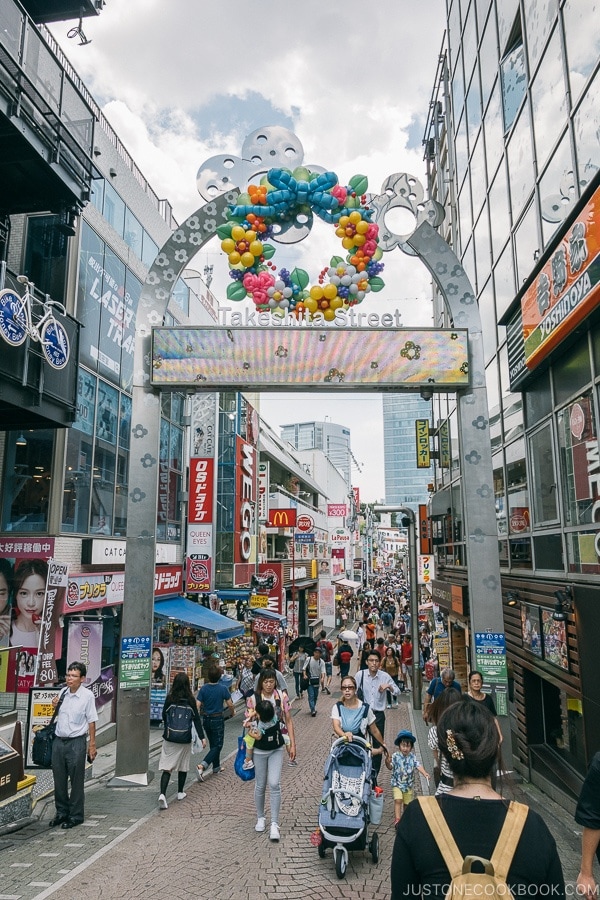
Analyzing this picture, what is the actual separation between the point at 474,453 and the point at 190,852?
6637 mm

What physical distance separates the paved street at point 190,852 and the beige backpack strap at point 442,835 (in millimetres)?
3812

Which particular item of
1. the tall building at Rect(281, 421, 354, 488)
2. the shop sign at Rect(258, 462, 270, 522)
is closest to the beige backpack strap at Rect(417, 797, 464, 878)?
the shop sign at Rect(258, 462, 270, 522)

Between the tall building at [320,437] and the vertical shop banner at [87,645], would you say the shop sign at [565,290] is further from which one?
the tall building at [320,437]

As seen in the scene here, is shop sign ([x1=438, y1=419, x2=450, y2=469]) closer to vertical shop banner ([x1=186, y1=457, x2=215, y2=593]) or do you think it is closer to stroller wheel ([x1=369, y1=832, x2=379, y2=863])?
vertical shop banner ([x1=186, y1=457, x2=215, y2=593])

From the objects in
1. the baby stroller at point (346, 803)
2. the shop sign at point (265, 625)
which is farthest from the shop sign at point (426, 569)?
the baby stroller at point (346, 803)

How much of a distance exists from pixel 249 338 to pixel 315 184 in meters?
2.70

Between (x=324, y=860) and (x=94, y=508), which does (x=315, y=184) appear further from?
(x=324, y=860)

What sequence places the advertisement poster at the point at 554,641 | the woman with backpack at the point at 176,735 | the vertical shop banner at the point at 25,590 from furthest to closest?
the vertical shop banner at the point at 25,590 < the advertisement poster at the point at 554,641 < the woman with backpack at the point at 176,735

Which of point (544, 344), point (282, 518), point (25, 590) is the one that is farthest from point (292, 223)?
point (282, 518)

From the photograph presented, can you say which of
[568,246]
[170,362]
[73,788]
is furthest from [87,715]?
[568,246]

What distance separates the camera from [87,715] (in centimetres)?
722

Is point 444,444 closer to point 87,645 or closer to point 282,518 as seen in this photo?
point 282,518

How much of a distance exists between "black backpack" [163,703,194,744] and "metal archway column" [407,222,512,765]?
13.9 feet

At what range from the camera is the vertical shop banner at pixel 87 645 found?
12.5 m
